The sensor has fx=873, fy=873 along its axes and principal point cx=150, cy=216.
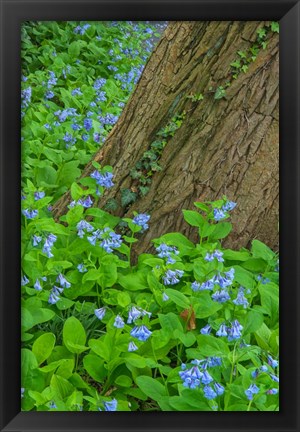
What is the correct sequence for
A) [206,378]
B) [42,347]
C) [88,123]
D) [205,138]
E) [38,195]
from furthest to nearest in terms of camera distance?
[88,123]
[205,138]
[38,195]
[42,347]
[206,378]

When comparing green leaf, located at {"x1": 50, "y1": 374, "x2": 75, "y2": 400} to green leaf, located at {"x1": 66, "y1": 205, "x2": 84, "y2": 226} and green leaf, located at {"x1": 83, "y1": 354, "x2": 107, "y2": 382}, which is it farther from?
green leaf, located at {"x1": 66, "y1": 205, "x2": 84, "y2": 226}

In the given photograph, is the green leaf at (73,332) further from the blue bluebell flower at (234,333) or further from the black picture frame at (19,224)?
the blue bluebell flower at (234,333)

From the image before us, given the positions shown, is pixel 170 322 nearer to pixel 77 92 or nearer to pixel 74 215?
pixel 74 215

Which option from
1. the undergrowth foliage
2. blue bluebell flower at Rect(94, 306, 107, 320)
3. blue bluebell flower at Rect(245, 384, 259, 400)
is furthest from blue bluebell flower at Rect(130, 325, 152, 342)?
blue bluebell flower at Rect(245, 384, 259, 400)

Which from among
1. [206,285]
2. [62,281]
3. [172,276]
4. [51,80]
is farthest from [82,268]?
[51,80]

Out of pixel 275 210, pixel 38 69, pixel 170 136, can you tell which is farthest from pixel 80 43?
pixel 275 210

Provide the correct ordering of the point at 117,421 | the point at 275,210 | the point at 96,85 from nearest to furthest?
1. the point at 117,421
2. the point at 275,210
3. the point at 96,85

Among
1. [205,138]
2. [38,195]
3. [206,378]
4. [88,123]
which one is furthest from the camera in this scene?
[88,123]
